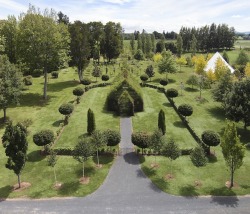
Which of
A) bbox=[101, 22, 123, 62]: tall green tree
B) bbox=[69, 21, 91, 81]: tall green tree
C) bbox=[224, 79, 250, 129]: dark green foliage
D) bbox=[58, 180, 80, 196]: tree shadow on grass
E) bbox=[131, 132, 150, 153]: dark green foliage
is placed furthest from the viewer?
bbox=[101, 22, 123, 62]: tall green tree

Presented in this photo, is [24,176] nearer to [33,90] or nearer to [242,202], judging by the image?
[242,202]

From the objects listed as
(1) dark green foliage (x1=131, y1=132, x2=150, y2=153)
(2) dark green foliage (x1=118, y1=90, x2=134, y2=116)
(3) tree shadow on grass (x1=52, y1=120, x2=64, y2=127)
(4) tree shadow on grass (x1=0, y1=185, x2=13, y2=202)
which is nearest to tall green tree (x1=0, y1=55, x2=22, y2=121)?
(3) tree shadow on grass (x1=52, y1=120, x2=64, y2=127)

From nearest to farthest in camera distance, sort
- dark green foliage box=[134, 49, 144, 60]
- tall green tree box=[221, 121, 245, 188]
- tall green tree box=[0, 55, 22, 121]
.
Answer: tall green tree box=[221, 121, 245, 188], tall green tree box=[0, 55, 22, 121], dark green foliage box=[134, 49, 144, 60]

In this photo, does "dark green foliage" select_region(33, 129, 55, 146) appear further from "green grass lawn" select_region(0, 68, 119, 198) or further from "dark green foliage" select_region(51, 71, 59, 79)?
"dark green foliage" select_region(51, 71, 59, 79)

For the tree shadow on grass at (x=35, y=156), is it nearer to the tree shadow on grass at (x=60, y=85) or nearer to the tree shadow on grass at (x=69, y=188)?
the tree shadow on grass at (x=69, y=188)

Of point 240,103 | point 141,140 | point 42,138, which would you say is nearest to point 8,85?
point 42,138

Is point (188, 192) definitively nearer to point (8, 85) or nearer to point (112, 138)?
point (112, 138)

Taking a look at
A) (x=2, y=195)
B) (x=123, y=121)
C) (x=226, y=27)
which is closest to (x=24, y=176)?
(x=2, y=195)
